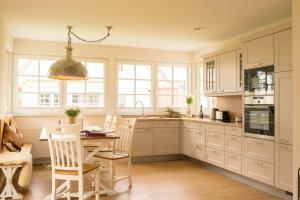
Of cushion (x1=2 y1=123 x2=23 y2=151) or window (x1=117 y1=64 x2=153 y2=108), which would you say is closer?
cushion (x1=2 y1=123 x2=23 y2=151)

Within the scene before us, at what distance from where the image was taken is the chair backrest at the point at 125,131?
4211 millimetres

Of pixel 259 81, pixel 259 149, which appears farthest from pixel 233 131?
pixel 259 81

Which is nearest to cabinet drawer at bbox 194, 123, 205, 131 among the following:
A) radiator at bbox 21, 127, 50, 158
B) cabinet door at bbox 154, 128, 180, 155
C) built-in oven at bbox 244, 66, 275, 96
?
cabinet door at bbox 154, 128, 180, 155

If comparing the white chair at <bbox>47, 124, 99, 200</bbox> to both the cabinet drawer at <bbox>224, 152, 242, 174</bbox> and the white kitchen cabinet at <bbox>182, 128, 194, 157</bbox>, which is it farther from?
the white kitchen cabinet at <bbox>182, 128, 194, 157</bbox>

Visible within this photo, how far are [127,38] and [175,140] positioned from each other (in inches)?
92.2

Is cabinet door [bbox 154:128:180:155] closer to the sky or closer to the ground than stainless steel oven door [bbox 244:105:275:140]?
closer to the ground

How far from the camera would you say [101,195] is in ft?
12.2

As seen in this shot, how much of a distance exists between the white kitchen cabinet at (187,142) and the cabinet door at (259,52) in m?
2.03

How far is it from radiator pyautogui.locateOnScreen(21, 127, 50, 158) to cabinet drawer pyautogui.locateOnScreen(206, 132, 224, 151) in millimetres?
3153

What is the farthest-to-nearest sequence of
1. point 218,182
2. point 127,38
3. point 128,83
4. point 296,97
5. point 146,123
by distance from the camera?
point 128,83
point 146,123
point 127,38
point 218,182
point 296,97

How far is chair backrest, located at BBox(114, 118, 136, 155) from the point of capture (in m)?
4.21

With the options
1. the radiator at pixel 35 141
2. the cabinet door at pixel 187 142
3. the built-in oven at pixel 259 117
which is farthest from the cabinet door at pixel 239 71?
the radiator at pixel 35 141

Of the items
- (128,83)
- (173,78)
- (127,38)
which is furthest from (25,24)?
(173,78)

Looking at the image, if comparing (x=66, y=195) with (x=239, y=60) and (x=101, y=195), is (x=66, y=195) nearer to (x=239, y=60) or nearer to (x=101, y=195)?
(x=101, y=195)
